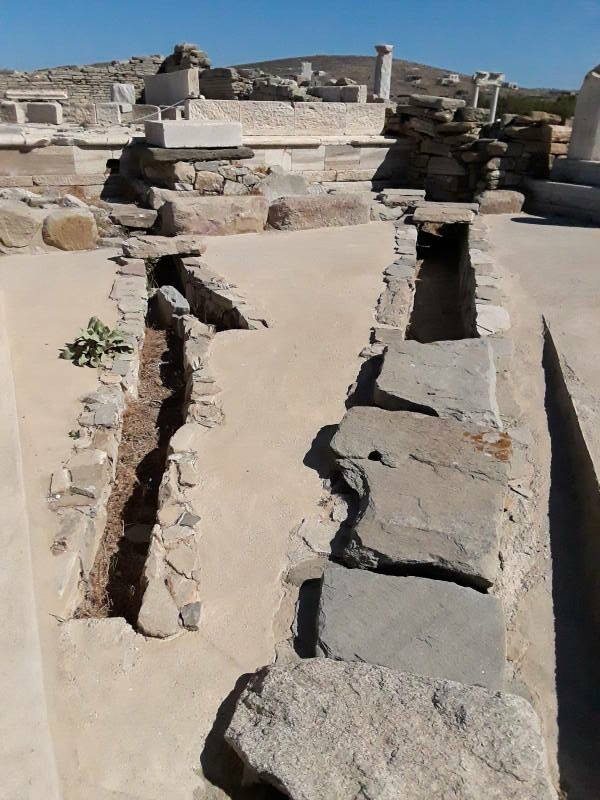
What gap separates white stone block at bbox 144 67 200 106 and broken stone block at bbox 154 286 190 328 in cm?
738

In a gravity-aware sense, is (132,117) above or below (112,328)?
above

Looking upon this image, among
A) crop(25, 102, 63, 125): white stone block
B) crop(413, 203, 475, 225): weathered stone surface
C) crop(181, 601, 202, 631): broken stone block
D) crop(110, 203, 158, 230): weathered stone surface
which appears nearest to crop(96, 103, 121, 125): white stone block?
crop(25, 102, 63, 125): white stone block

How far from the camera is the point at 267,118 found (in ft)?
36.7

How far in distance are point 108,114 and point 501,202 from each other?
8227mm

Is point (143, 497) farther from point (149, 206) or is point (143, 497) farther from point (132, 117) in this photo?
point (132, 117)

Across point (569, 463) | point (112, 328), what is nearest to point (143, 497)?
point (112, 328)

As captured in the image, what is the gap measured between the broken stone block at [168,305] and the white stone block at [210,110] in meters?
5.16

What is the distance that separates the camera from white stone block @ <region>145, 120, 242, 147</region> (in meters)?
8.92

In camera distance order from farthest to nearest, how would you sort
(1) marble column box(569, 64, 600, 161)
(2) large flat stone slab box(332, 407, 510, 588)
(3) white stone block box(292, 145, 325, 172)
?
1. (3) white stone block box(292, 145, 325, 172)
2. (1) marble column box(569, 64, 600, 161)
3. (2) large flat stone slab box(332, 407, 510, 588)

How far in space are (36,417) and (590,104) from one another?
31.2ft

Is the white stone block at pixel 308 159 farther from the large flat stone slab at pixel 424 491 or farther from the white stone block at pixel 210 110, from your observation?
the large flat stone slab at pixel 424 491

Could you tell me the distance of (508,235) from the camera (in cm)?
867

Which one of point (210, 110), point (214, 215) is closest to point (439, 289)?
point (214, 215)

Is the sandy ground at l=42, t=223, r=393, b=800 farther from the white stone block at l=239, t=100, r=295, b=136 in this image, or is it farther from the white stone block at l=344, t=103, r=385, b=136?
the white stone block at l=344, t=103, r=385, b=136
